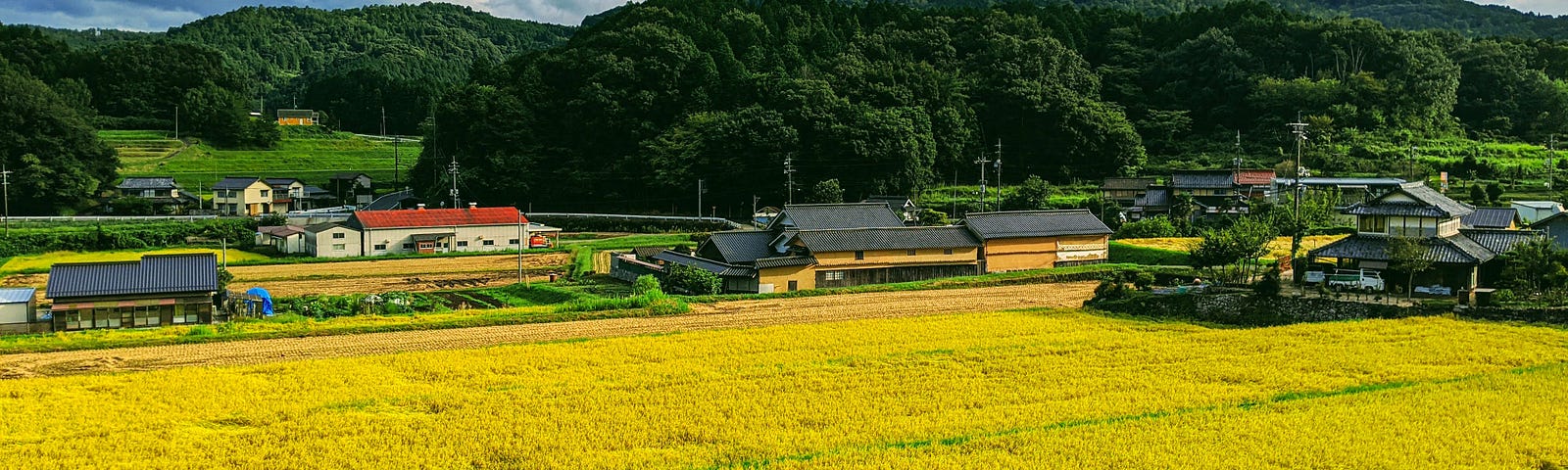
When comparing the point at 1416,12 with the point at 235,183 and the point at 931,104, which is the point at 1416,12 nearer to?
the point at 931,104

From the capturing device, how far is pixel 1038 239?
116ft

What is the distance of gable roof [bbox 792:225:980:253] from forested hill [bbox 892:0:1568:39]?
67897mm

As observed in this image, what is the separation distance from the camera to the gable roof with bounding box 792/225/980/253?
1257 inches

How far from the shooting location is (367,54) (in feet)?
367

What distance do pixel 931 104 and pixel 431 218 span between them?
25.0 metres

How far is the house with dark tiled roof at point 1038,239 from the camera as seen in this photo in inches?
1363

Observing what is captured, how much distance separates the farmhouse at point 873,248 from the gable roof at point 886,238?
1.1 inches

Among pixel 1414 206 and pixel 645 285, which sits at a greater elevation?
pixel 1414 206

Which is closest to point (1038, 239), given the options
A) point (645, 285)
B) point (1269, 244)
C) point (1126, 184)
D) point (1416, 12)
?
point (1269, 244)

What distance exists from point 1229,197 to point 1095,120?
1001cm

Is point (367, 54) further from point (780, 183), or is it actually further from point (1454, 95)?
point (1454, 95)

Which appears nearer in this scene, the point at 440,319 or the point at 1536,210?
the point at 440,319

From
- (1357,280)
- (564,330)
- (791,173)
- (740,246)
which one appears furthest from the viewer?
(791,173)

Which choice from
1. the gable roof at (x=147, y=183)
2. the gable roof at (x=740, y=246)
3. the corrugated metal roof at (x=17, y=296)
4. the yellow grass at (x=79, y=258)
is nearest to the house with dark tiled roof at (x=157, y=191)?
the gable roof at (x=147, y=183)
